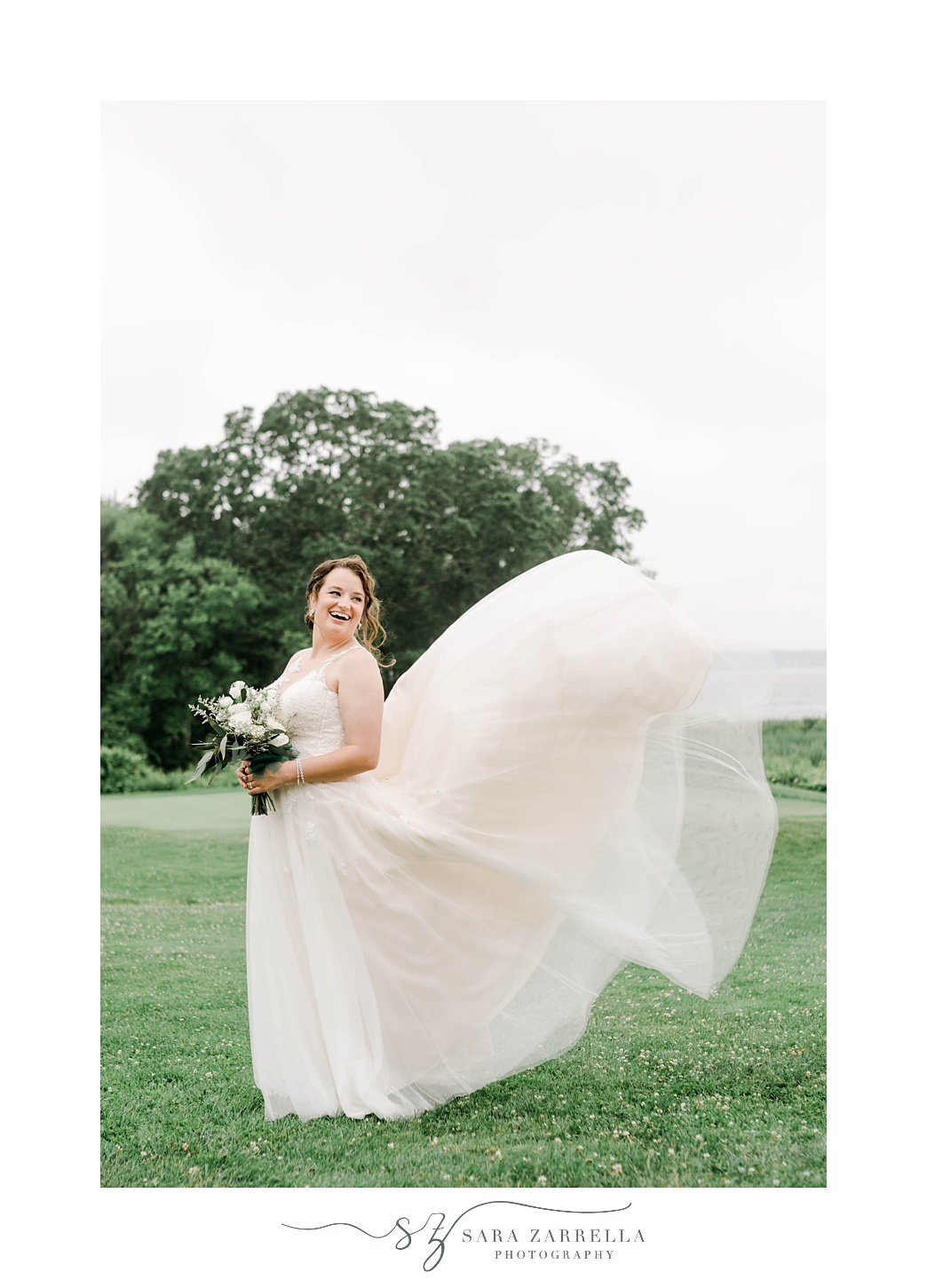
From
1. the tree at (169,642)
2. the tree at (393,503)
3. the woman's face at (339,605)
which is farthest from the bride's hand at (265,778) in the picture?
the tree at (169,642)

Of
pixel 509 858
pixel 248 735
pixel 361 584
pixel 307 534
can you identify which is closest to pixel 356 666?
pixel 361 584

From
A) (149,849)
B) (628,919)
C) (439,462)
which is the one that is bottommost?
(149,849)

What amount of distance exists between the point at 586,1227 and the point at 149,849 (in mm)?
9617

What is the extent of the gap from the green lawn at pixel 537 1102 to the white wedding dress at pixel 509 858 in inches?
10.3

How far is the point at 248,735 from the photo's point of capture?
4539 millimetres

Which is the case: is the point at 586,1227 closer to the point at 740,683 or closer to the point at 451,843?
the point at 451,843

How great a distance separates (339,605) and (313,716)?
60 centimetres

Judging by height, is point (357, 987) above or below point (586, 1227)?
above

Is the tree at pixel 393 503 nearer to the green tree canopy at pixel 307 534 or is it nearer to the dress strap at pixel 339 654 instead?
the green tree canopy at pixel 307 534

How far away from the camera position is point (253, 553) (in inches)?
770

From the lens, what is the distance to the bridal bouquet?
4543 millimetres

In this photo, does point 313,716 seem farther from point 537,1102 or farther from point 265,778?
point 537,1102

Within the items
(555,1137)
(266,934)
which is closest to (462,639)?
(266,934)

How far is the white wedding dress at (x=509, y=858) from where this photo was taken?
4566mm
